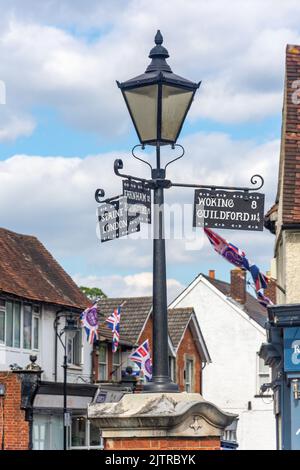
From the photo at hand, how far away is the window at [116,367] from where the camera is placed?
1619 inches

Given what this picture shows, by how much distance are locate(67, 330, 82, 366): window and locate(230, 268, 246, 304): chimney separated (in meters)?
16.1

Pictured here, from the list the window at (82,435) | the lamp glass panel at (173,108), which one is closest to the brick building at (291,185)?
the lamp glass panel at (173,108)

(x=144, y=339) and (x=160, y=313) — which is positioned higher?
(x=144, y=339)

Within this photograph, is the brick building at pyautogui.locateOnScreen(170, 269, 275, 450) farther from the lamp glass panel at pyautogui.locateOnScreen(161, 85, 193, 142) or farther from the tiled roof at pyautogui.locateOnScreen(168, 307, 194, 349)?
the lamp glass panel at pyautogui.locateOnScreen(161, 85, 193, 142)

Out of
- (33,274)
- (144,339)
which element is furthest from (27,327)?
(144,339)

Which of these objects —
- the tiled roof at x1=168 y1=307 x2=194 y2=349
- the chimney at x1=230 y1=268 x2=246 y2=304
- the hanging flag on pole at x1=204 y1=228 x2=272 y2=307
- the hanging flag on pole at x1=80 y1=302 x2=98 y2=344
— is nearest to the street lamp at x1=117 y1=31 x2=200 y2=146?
the hanging flag on pole at x1=204 y1=228 x2=272 y2=307

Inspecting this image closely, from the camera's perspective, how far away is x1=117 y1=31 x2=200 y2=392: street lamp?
8992 millimetres

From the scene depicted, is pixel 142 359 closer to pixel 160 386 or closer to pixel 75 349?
pixel 75 349

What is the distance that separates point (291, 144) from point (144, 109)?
15.2m

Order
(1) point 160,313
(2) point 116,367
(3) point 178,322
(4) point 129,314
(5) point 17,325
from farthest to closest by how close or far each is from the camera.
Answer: (3) point 178,322, (4) point 129,314, (2) point 116,367, (5) point 17,325, (1) point 160,313

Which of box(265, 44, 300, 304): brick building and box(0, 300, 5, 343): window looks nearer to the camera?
box(265, 44, 300, 304): brick building

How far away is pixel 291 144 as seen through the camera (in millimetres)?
24094

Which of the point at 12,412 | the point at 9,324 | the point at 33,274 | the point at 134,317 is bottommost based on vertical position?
the point at 12,412

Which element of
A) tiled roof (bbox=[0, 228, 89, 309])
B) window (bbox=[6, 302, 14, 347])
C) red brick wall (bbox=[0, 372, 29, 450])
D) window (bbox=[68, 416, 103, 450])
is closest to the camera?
red brick wall (bbox=[0, 372, 29, 450])
